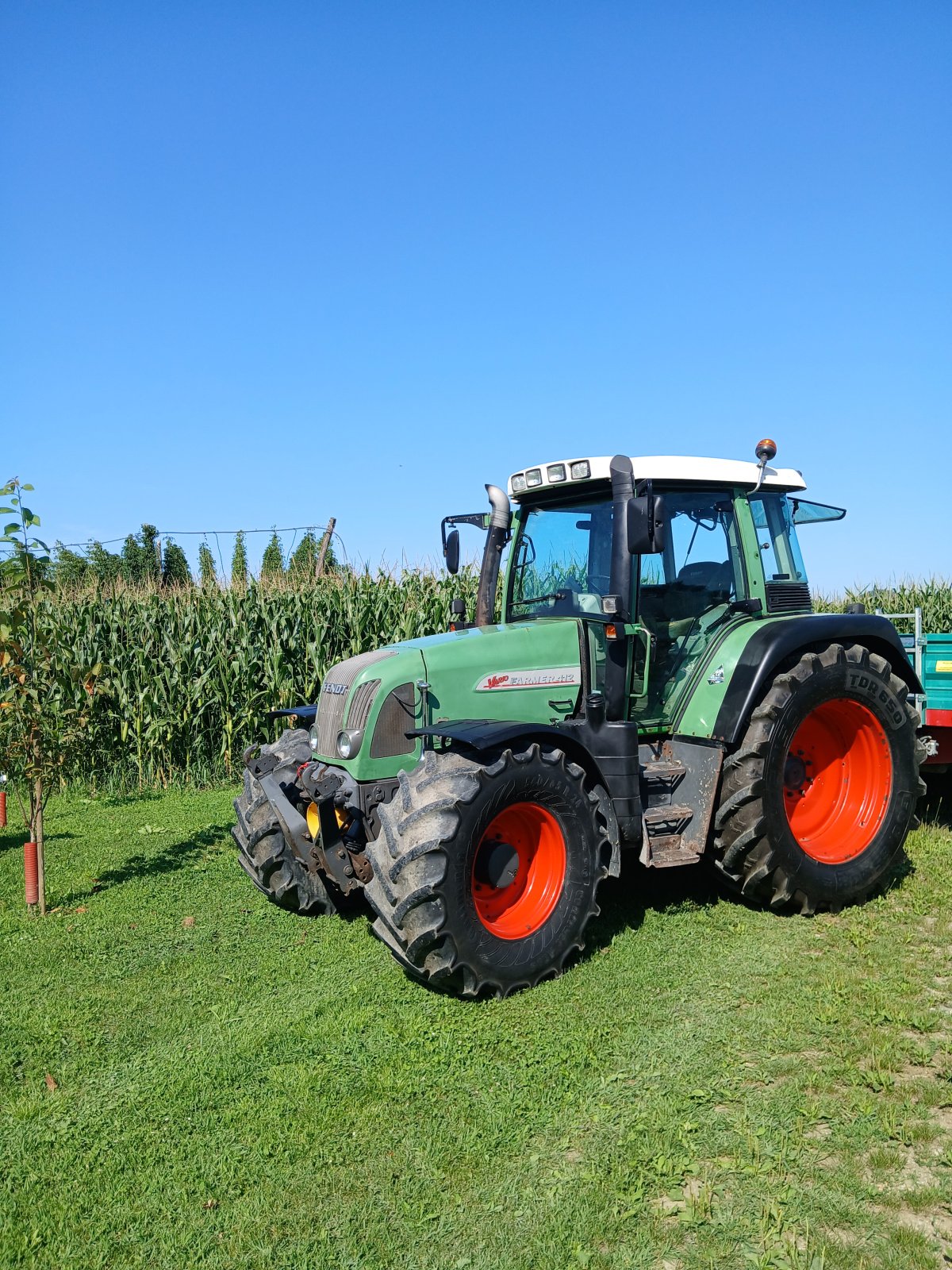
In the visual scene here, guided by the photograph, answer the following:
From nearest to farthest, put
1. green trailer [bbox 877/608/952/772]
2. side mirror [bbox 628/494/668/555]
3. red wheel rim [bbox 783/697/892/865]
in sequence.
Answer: side mirror [bbox 628/494/668/555]
red wheel rim [bbox 783/697/892/865]
green trailer [bbox 877/608/952/772]

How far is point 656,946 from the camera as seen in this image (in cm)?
468

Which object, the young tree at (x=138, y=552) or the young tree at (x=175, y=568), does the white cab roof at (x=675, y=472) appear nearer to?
the young tree at (x=175, y=568)

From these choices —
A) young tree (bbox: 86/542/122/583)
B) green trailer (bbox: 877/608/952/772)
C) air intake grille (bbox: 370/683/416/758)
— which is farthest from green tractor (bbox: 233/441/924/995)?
young tree (bbox: 86/542/122/583)

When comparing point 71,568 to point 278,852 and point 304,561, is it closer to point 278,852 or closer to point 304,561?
point 304,561

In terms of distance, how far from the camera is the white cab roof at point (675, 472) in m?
5.01

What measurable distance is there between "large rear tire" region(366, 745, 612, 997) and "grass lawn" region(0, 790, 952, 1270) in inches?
8.9

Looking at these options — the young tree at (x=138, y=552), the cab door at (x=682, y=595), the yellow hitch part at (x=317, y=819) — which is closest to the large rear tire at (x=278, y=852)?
the yellow hitch part at (x=317, y=819)

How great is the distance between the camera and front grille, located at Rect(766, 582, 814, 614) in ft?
18.5

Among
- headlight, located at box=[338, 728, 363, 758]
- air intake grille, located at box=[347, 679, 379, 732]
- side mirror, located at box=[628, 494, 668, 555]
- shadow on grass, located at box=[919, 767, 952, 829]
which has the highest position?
side mirror, located at box=[628, 494, 668, 555]

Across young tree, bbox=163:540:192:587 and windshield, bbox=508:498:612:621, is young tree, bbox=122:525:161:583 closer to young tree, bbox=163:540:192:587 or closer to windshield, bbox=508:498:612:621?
young tree, bbox=163:540:192:587

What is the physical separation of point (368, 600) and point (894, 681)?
6492 millimetres

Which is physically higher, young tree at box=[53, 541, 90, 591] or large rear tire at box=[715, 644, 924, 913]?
young tree at box=[53, 541, 90, 591]

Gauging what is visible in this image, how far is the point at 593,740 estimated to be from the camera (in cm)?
473

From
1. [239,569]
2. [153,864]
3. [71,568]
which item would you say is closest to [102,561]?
[71,568]
